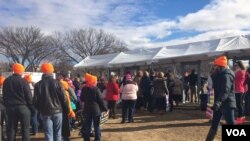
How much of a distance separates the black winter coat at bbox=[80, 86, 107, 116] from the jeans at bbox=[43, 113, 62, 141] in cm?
128

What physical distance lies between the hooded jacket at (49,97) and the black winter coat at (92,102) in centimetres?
121

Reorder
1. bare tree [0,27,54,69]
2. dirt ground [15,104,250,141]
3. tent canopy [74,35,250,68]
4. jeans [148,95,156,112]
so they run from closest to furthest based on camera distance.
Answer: dirt ground [15,104,250,141]
tent canopy [74,35,250,68]
jeans [148,95,156,112]
bare tree [0,27,54,69]

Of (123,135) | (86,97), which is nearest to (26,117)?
(86,97)

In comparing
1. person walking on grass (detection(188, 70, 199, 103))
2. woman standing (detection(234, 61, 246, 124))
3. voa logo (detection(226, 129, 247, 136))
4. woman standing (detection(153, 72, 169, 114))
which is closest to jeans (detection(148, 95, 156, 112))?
woman standing (detection(153, 72, 169, 114))

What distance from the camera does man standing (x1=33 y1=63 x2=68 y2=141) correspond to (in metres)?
7.42

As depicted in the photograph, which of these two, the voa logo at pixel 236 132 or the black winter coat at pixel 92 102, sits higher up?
the black winter coat at pixel 92 102

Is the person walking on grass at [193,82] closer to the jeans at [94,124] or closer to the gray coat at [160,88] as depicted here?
the gray coat at [160,88]

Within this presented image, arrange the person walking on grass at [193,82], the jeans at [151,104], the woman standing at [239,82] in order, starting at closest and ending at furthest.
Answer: the woman standing at [239,82] → the jeans at [151,104] → the person walking on grass at [193,82]

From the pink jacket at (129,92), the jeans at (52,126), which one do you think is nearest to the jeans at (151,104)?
the pink jacket at (129,92)

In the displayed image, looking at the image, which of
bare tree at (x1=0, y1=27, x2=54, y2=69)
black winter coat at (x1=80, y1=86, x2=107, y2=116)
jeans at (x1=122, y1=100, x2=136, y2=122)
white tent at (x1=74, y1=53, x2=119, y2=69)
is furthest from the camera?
bare tree at (x1=0, y1=27, x2=54, y2=69)

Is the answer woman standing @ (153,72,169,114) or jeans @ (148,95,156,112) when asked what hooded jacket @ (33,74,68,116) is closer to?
woman standing @ (153,72,169,114)

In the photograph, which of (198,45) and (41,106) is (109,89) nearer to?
(198,45)

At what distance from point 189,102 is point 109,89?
250 inches

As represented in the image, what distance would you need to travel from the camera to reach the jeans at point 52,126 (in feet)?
24.4
